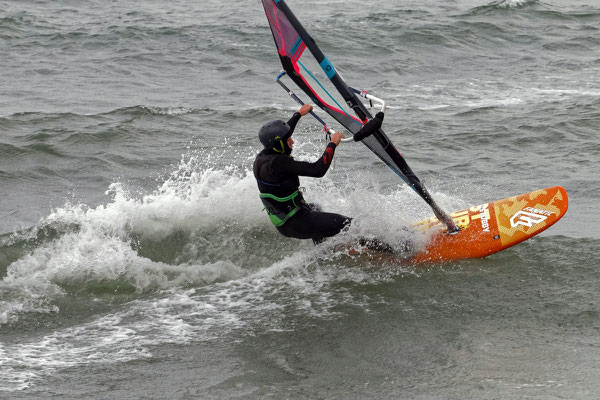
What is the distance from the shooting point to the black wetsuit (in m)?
6.62

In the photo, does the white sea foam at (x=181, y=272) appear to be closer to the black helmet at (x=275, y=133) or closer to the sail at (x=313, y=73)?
the sail at (x=313, y=73)

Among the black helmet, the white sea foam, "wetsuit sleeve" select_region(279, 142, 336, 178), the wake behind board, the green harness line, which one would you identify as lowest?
the white sea foam

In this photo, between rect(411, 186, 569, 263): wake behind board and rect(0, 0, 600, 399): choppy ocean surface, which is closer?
rect(0, 0, 600, 399): choppy ocean surface

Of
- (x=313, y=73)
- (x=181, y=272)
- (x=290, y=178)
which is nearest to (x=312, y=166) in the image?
(x=290, y=178)

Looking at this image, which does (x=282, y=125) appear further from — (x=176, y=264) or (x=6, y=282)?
(x=6, y=282)

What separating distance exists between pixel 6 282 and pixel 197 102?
310 inches

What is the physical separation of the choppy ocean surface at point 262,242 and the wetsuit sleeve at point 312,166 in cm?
111

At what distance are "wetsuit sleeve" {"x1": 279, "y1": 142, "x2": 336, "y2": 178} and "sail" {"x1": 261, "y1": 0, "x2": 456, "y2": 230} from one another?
0.50 metres

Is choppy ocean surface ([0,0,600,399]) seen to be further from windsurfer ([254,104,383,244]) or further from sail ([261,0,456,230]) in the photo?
sail ([261,0,456,230])

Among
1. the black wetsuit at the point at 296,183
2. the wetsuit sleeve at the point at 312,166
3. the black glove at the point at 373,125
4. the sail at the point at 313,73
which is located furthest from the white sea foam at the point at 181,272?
the black glove at the point at 373,125

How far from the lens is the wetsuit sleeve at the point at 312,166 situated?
6.57 metres

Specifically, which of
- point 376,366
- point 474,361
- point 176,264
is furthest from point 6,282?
point 474,361

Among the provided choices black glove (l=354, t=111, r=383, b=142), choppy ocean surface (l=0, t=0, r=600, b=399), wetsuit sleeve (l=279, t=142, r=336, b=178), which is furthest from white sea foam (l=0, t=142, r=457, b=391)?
black glove (l=354, t=111, r=383, b=142)

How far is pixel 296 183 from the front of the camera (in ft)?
23.0
